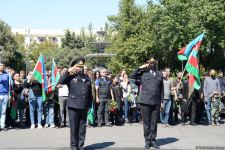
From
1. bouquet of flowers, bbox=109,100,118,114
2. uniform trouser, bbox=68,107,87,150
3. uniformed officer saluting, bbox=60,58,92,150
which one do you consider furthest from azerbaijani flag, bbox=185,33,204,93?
uniform trouser, bbox=68,107,87,150

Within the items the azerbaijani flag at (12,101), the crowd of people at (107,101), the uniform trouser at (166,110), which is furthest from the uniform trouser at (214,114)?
the azerbaijani flag at (12,101)

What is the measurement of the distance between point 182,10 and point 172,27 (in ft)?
5.31

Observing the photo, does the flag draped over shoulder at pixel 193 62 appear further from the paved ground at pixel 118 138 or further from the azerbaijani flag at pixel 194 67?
the paved ground at pixel 118 138

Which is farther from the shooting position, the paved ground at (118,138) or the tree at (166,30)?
the tree at (166,30)

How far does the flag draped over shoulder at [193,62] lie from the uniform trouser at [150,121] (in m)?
4.20

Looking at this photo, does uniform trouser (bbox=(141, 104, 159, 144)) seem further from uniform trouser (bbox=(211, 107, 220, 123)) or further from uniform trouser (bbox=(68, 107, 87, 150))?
uniform trouser (bbox=(211, 107, 220, 123))

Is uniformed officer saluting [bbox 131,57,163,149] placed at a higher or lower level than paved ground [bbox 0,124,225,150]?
higher

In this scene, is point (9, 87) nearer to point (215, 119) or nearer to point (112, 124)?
point (112, 124)

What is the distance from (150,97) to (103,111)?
15.1 ft

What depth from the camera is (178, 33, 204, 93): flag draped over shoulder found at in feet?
46.0

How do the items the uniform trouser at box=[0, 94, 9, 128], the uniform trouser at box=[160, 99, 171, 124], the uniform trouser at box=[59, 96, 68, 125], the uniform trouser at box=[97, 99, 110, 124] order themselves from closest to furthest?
the uniform trouser at box=[0, 94, 9, 128], the uniform trouser at box=[59, 96, 68, 125], the uniform trouser at box=[160, 99, 171, 124], the uniform trouser at box=[97, 99, 110, 124]

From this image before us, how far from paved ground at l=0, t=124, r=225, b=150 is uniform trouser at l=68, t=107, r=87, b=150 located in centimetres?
56

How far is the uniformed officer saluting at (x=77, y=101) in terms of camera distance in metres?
9.55

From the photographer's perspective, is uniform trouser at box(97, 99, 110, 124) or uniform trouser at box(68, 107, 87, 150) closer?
uniform trouser at box(68, 107, 87, 150)
